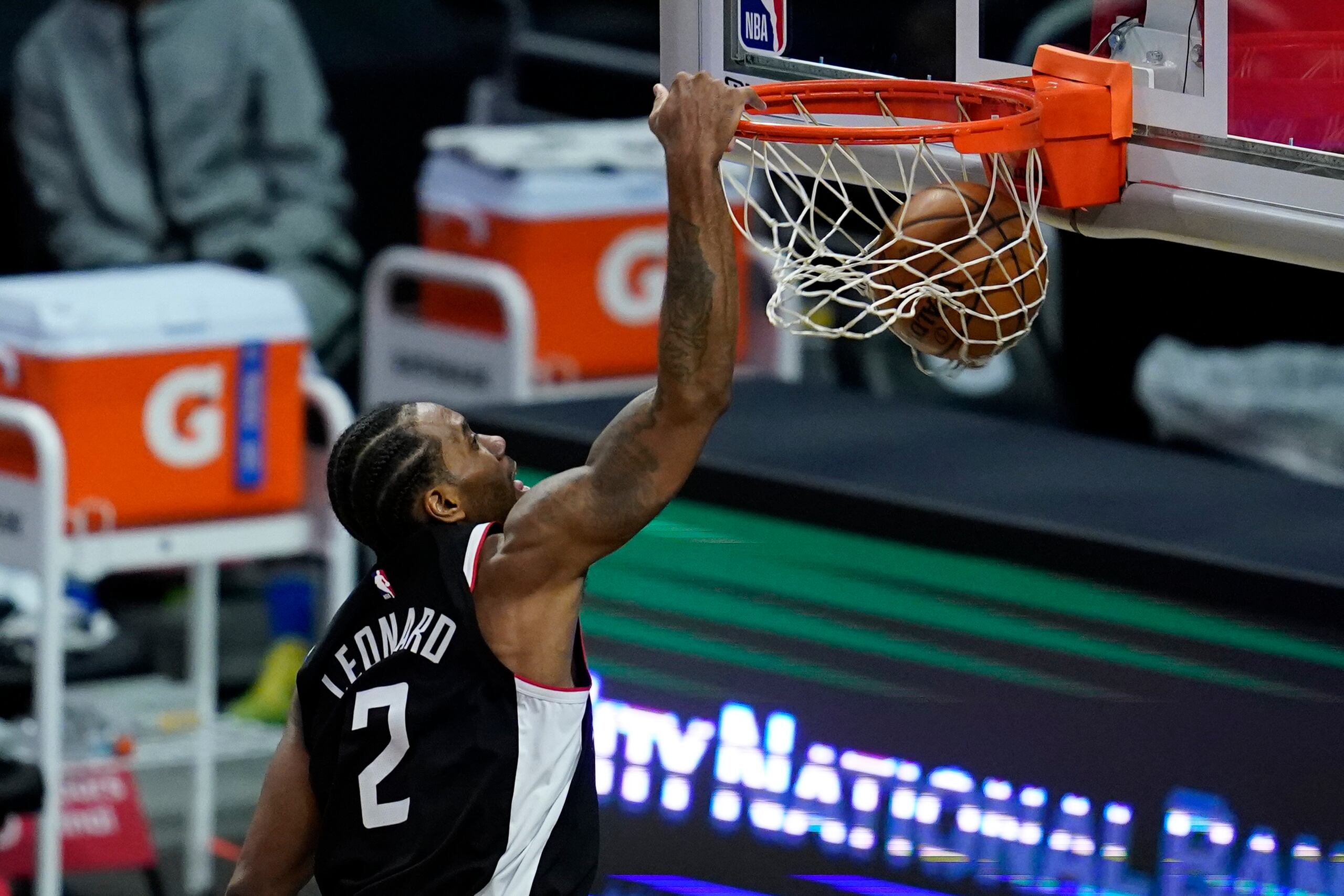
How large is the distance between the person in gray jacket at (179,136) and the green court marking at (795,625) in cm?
415

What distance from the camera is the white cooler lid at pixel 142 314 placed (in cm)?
562

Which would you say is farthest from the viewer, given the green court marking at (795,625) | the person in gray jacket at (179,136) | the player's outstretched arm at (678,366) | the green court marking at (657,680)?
the person in gray jacket at (179,136)

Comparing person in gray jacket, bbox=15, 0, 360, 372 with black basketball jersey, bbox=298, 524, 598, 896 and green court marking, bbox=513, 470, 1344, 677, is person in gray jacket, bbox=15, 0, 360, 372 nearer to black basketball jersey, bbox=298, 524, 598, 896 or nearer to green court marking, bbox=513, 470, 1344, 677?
green court marking, bbox=513, 470, 1344, 677

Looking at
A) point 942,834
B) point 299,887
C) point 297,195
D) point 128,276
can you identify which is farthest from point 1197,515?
point 297,195

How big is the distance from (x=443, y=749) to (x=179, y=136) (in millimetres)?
5645

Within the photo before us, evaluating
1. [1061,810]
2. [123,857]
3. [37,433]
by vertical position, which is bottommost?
[123,857]

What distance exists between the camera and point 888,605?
4.13 meters

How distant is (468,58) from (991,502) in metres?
5.79

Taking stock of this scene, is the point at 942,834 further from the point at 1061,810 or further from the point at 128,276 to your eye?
the point at 128,276

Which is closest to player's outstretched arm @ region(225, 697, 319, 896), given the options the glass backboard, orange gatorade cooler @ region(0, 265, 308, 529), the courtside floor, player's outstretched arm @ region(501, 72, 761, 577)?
player's outstretched arm @ region(501, 72, 761, 577)

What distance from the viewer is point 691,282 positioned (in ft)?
9.46

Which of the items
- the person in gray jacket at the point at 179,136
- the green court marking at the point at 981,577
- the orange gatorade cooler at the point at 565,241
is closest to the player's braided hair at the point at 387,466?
the green court marking at the point at 981,577

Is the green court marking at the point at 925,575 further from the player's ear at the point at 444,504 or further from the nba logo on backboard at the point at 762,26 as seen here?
the player's ear at the point at 444,504

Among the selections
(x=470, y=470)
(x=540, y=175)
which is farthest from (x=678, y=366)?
(x=540, y=175)
